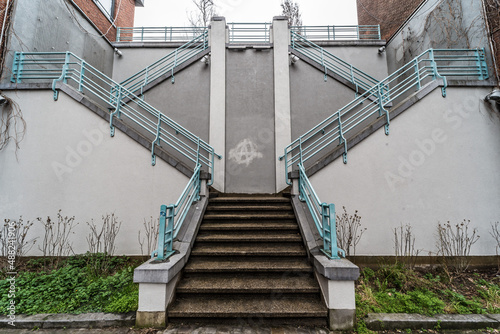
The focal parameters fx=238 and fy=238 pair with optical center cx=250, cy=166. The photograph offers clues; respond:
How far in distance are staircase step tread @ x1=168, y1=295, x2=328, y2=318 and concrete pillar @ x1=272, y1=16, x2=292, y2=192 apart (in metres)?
3.86

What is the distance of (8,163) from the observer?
17.9ft

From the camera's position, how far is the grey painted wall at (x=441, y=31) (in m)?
6.35

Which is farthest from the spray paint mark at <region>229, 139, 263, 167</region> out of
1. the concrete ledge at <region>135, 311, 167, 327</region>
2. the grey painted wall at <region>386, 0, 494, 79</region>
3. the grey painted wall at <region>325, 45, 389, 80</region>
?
the grey painted wall at <region>386, 0, 494, 79</region>

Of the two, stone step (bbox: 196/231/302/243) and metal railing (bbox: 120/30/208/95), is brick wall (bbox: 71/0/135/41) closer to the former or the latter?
metal railing (bbox: 120/30/208/95)

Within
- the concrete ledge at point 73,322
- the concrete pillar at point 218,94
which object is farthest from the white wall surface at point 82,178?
the concrete ledge at point 73,322

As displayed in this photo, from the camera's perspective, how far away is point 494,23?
235 inches

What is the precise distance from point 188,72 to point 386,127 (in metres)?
6.13

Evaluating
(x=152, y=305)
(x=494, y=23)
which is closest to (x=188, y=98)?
(x=152, y=305)

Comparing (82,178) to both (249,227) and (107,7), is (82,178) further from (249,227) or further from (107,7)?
(107,7)

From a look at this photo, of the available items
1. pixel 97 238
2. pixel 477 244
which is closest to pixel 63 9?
pixel 97 238

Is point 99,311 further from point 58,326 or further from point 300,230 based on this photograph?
point 300,230

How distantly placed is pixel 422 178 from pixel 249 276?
173 inches

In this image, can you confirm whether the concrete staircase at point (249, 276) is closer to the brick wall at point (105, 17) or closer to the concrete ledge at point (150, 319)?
the concrete ledge at point (150, 319)

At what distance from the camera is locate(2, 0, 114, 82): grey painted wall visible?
6.18m
